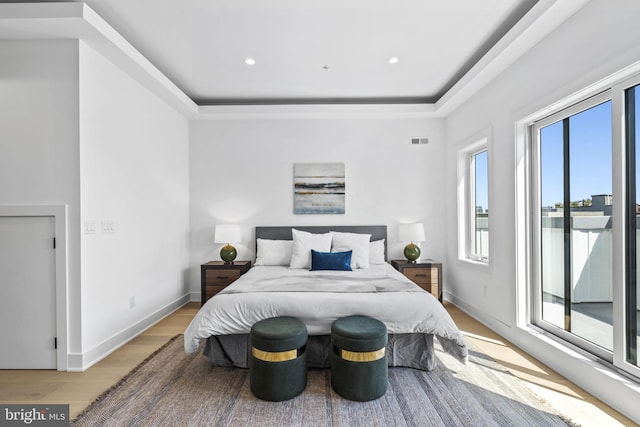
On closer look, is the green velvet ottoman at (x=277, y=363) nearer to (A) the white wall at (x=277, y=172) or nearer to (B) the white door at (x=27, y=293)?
(B) the white door at (x=27, y=293)

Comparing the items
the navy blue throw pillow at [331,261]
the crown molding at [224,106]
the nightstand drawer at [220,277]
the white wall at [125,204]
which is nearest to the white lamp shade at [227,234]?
the nightstand drawer at [220,277]

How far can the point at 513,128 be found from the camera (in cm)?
311

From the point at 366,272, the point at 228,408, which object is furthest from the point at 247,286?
the point at 366,272

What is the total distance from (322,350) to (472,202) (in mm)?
2969

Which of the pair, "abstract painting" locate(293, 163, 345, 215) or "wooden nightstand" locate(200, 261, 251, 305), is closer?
"wooden nightstand" locate(200, 261, 251, 305)

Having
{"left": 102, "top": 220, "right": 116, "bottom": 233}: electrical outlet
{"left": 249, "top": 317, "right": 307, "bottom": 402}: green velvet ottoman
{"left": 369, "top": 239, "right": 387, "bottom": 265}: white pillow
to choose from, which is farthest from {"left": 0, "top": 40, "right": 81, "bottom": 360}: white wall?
{"left": 369, "top": 239, "right": 387, "bottom": 265}: white pillow

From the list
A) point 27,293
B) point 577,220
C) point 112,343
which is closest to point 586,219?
point 577,220

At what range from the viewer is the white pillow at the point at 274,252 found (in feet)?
14.0

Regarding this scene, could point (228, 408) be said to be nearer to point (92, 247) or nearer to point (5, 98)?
point (92, 247)

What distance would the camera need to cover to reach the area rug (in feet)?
6.46

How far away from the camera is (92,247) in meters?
2.78

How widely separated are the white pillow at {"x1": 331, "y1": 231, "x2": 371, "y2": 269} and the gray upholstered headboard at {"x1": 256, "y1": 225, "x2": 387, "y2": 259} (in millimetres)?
277

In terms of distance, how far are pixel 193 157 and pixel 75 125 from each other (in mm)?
2105

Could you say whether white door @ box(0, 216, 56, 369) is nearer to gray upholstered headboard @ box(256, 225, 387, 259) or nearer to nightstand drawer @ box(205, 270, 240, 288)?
nightstand drawer @ box(205, 270, 240, 288)
